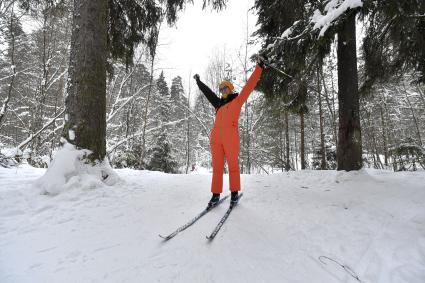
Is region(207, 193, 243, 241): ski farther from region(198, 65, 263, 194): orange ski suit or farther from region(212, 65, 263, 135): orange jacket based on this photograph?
region(212, 65, 263, 135): orange jacket

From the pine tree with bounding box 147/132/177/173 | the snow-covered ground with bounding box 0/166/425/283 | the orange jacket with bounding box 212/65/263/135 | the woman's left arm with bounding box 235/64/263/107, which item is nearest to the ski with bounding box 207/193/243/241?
the snow-covered ground with bounding box 0/166/425/283

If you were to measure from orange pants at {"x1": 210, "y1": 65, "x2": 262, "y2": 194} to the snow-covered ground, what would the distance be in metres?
0.45

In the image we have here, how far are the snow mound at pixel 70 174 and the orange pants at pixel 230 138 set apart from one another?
1831mm

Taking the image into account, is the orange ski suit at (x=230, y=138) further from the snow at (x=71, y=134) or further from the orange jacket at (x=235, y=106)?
the snow at (x=71, y=134)

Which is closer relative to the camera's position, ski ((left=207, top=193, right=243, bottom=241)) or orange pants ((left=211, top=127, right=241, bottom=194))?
ski ((left=207, top=193, right=243, bottom=241))

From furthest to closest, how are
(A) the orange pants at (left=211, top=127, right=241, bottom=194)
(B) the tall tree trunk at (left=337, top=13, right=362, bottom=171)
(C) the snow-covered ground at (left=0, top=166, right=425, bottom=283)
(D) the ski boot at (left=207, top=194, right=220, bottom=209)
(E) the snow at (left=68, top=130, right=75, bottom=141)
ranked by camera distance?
(B) the tall tree trunk at (left=337, top=13, right=362, bottom=171), (E) the snow at (left=68, top=130, right=75, bottom=141), (A) the orange pants at (left=211, top=127, right=241, bottom=194), (D) the ski boot at (left=207, top=194, right=220, bottom=209), (C) the snow-covered ground at (left=0, top=166, right=425, bottom=283)

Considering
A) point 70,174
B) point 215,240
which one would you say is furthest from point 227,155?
point 70,174

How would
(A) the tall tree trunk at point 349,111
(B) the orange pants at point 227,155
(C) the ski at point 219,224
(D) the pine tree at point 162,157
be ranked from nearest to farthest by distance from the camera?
1. (C) the ski at point 219,224
2. (B) the orange pants at point 227,155
3. (A) the tall tree trunk at point 349,111
4. (D) the pine tree at point 162,157

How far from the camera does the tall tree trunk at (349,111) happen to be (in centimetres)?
504

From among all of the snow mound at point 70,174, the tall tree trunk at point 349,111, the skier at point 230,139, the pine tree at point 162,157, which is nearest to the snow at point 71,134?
the snow mound at point 70,174

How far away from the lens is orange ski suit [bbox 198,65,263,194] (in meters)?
3.60

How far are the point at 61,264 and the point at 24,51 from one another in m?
15.5

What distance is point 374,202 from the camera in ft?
11.1

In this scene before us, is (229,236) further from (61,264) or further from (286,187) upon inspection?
(286,187)
